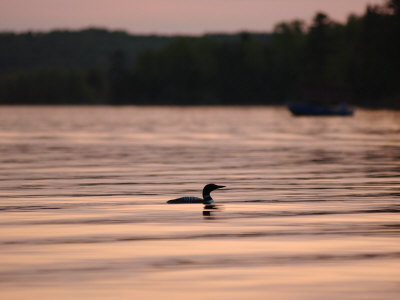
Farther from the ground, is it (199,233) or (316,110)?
(199,233)

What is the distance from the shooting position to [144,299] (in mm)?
13445

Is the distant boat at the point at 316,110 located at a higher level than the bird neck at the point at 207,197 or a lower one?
lower

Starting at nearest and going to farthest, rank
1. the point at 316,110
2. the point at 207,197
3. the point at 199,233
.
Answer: the point at 199,233 < the point at 207,197 < the point at 316,110

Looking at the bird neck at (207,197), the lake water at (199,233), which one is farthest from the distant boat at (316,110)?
the bird neck at (207,197)

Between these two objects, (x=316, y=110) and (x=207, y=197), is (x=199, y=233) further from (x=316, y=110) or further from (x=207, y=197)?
(x=316, y=110)

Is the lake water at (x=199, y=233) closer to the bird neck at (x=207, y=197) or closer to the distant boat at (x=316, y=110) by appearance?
the bird neck at (x=207, y=197)

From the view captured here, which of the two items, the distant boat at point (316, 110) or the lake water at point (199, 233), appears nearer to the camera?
the lake water at point (199, 233)

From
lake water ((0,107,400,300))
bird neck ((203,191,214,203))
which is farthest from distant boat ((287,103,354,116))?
bird neck ((203,191,214,203))

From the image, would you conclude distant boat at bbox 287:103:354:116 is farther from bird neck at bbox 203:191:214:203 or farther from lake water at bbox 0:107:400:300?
bird neck at bbox 203:191:214:203

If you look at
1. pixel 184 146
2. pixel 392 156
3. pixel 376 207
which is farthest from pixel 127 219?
pixel 184 146

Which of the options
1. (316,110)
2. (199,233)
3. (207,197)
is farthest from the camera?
(316,110)

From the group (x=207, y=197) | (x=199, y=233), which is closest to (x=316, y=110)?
(x=207, y=197)

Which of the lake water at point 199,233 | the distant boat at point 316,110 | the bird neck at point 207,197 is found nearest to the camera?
the lake water at point 199,233

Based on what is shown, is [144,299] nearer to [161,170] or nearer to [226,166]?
[161,170]
